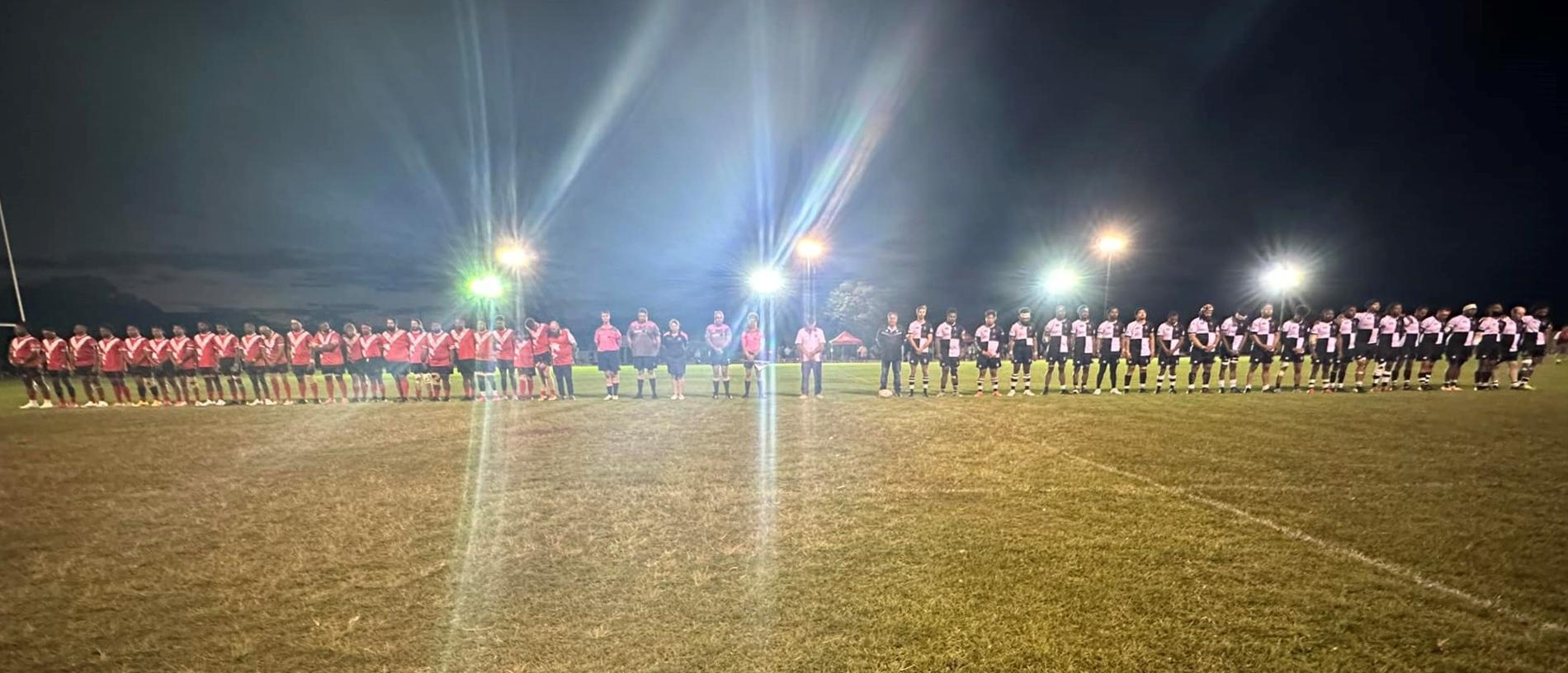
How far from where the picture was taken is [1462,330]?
15016 millimetres

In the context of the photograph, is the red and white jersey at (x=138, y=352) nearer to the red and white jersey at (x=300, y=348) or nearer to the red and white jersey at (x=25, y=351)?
the red and white jersey at (x=25, y=351)

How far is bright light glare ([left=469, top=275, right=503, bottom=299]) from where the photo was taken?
34.3 meters

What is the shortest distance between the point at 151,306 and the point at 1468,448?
7561cm

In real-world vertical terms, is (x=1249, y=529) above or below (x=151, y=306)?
below

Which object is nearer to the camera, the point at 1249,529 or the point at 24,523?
the point at 1249,529

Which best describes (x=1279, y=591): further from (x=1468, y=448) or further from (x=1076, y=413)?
(x=1076, y=413)

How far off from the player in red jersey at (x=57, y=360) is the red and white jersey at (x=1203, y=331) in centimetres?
2755

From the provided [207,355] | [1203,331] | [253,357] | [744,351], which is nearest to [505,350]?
[744,351]

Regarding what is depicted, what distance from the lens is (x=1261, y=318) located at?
1538 centimetres

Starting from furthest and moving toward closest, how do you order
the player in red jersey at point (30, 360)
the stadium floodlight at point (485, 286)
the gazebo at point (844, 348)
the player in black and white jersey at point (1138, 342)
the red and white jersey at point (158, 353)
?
the gazebo at point (844, 348)
the stadium floodlight at point (485, 286)
the red and white jersey at point (158, 353)
the player in red jersey at point (30, 360)
the player in black and white jersey at point (1138, 342)

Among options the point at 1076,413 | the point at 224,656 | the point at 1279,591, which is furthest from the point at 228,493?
the point at 1076,413

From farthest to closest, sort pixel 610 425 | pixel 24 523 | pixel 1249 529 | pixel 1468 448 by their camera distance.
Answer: pixel 610 425, pixel 1468 448, pixel 24 523, pixel 1249 529

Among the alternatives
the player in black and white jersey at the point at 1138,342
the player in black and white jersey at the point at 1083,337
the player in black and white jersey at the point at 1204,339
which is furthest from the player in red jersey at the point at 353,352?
the player in black and white jersey at the point at 1204,339

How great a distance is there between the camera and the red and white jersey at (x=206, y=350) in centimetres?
1599
